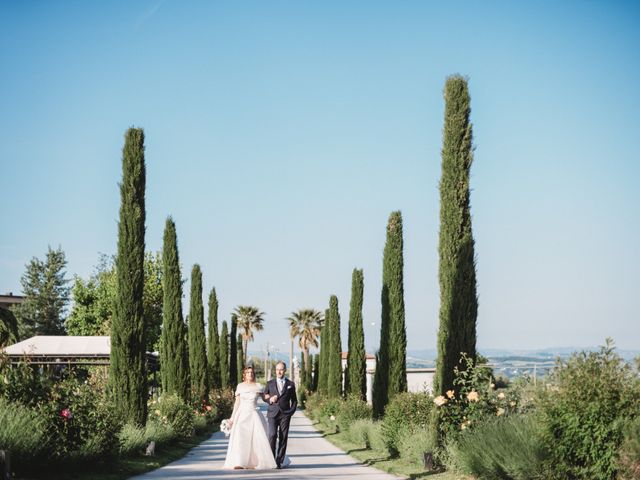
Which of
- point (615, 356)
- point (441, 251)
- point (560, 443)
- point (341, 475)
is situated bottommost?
point (341, 475)

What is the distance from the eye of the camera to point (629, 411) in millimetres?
9859

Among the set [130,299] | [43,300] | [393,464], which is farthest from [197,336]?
[43,300]

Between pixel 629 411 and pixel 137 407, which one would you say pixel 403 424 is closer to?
pixel 137 407

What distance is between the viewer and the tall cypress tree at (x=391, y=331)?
2575cm

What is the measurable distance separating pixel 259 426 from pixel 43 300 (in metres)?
74.2

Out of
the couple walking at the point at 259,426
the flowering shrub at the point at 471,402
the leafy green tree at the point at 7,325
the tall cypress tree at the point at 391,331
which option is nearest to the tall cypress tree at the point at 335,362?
the leafy green tree at the point at 7,325

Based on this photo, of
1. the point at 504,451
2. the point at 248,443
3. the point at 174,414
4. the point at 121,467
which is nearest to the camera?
the point at 504,451

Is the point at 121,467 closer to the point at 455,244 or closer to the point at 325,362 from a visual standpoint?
the point at 455,244

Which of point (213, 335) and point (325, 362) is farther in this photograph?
point (325, 362)

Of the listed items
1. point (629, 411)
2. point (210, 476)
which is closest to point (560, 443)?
point (629, 411)

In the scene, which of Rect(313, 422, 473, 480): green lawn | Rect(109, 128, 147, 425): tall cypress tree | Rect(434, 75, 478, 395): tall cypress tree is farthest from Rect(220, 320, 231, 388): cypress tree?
Rect(434, 75, 478, 395): tall cypress tree

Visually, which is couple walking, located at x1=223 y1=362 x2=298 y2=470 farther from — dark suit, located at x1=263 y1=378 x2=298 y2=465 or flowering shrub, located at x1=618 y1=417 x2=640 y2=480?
flowering shrub, located at x1=618 y1=417 x2=640 y2=480

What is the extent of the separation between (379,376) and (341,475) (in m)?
12.2

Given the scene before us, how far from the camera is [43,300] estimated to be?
8494 cm
